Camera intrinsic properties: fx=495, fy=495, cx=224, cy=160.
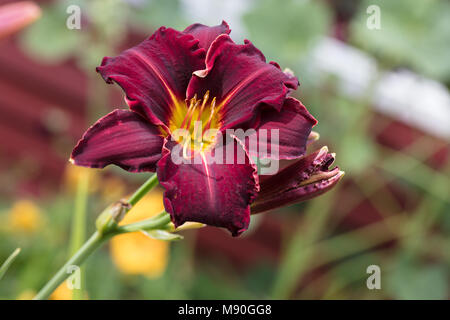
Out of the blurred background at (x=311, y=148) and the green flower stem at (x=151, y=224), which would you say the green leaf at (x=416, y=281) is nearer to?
the blurred background at (x=311, y=148)

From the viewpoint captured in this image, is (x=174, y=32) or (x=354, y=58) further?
(x=354, y=58)

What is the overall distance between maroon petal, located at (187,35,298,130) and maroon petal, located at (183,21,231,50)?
0.06 feet

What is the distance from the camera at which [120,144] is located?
0.29 metres

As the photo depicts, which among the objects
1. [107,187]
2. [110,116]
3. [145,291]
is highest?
[110,116]

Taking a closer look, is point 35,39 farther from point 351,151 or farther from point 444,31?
point 444,31

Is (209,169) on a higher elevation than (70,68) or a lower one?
lower

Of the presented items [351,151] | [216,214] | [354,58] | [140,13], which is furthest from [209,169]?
[354,58]

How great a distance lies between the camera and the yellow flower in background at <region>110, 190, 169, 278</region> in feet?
2.70

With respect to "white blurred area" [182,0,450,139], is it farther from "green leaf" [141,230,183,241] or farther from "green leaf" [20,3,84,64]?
"green leaf" [141,230,183,241]

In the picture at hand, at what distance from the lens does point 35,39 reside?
918 mm

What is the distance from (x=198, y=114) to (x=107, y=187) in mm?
749

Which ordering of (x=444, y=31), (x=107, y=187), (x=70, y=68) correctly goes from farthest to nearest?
(x=70, y=68) < (x=107, y=187) < (x=444, y=31)

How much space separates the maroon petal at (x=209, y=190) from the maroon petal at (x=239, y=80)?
0.03m

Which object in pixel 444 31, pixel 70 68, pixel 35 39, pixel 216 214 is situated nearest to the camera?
pixel 216 214
